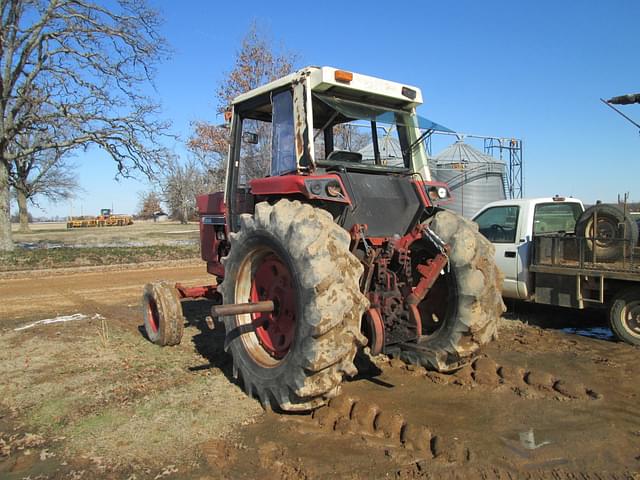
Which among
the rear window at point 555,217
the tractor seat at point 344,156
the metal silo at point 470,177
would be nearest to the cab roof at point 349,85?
the tractor seat at point 344,156

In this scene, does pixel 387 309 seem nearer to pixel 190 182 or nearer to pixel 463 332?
pixel 463 332

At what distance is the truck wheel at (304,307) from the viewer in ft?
11.8

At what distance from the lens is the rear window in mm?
7973

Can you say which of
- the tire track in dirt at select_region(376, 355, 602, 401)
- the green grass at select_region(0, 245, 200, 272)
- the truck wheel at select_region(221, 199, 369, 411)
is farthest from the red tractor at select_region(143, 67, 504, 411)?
the green grass at select_region(0, 245, 200, 272)

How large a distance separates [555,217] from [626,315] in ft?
7.10

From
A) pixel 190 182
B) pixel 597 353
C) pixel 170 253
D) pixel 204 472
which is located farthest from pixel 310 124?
pixel 190 182

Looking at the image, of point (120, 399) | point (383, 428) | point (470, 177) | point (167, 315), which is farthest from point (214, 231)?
point (470, 177)

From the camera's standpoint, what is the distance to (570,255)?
711cm

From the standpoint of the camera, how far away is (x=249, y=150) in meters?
6.33

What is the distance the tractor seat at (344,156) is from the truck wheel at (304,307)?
1002 millimetres

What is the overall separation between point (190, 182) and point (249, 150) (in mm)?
47189

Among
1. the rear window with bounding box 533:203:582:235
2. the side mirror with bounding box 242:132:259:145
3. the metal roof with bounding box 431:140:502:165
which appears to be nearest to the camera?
the side mirror with bounding box 242:132:259:145

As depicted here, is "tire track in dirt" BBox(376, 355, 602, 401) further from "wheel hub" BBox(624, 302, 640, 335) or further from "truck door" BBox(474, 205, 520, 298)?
"truck door" BBox(474, 205, 520, 298)

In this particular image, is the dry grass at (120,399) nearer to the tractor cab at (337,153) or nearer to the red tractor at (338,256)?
the red tractor at (338,256)
